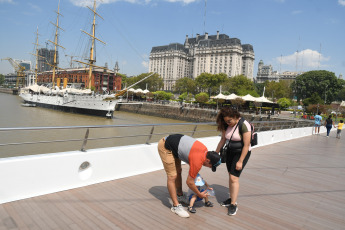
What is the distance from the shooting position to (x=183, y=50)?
178 m

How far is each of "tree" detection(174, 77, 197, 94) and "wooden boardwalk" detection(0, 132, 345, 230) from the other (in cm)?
9571

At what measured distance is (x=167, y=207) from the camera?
13.2 ft

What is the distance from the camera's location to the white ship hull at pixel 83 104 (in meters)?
47.1

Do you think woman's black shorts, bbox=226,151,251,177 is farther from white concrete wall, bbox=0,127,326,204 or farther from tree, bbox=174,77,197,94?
tree, bbox=174,77,197,94

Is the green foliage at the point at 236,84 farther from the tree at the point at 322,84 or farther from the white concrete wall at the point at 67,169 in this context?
the white concrete wall at the point at 67,169

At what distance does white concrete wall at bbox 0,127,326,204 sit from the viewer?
3.92 meters

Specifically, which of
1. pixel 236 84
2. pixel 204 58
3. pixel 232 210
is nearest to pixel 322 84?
pixel 236 84

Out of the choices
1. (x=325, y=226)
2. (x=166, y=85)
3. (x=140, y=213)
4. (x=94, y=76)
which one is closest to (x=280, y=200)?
(x=325, y=226)

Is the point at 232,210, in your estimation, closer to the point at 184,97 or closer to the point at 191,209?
the point at 191,209

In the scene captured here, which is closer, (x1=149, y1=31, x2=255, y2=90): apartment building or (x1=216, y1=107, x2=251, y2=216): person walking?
(x1=216, y1=107, x2=251, y2=216): person walking

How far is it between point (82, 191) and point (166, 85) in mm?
172792

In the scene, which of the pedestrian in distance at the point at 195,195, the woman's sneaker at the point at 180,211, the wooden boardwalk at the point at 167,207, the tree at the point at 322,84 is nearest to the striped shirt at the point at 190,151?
the pedestrian in distance at the point at 195,195

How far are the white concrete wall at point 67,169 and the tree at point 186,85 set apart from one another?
A: 9568cm

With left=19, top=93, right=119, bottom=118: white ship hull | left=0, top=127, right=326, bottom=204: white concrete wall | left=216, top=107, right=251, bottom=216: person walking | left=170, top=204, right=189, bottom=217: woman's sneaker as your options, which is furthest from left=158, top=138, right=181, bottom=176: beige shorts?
left=19, top=93, right=119, bottom=118: white ship hull
